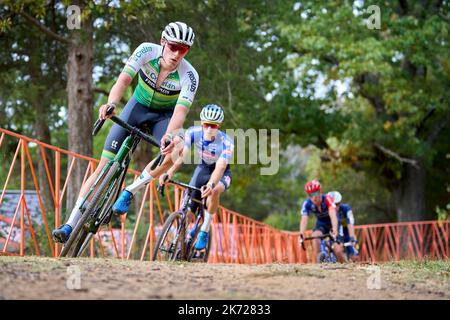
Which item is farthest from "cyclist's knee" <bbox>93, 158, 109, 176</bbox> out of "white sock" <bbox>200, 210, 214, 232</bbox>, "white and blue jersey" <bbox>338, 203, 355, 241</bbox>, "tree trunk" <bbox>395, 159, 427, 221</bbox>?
"tree trunk" <bbox>395, 159, 427, 221</bbox>

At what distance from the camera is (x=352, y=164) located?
26.9m

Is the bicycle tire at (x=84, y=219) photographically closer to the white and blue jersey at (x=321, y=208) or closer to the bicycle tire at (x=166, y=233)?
the bicycle tire at (x=166, y=233)

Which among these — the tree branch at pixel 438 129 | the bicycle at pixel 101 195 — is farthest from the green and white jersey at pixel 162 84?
the tree branch at pixel 438 129

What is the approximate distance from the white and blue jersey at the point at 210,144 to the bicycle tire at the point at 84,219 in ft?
6.08

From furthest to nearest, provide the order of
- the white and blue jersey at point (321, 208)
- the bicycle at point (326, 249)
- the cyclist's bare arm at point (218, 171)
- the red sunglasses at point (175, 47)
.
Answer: the white and blue jersey at point (321, 208)
the bicycle at point (326, 249)
the cyclist's bare arm at point (218, 171)
the red sunglasses at point (175, 47)

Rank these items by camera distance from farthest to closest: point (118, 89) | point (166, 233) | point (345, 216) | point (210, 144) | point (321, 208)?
point (345, 216), point (321, 208), point (210, 144), point (166, 233), point (118, 89)

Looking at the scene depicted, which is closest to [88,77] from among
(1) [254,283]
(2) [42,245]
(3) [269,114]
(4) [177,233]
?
(2) [42,245]

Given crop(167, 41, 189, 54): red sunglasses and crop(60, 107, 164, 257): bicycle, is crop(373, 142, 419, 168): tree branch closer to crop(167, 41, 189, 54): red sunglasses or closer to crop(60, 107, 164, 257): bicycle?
crop(167, 41, 189, 54): red sunglasses

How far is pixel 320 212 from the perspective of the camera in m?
12.6

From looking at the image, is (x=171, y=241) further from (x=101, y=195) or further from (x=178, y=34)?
(x=178, y=34)

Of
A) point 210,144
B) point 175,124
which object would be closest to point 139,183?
point 175,124

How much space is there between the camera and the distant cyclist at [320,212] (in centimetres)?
1194

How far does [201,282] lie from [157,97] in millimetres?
2703

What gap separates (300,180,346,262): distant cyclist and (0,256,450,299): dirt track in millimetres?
5614
